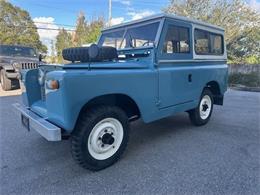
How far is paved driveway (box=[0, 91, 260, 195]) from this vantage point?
2.54 metres

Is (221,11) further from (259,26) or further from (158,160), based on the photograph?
(158,160)

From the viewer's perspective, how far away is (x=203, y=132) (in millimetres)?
4359

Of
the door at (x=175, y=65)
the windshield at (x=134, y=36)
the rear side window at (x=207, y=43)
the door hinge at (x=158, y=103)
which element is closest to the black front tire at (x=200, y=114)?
the door at (x=175, y=65)

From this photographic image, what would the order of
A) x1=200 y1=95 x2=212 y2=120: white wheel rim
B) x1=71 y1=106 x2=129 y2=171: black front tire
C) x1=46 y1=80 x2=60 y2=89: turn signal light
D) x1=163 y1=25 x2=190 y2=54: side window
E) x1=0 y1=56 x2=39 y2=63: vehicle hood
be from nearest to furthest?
x1=46 y1=80 x2=60 y2=89: turn signal light → x1=71 y1=106 x2=129 y2=171: black front tire → x1=163 y1=25 x2=190 y2=54: side window → x1=200 y1=95 x2=212 y2=120: white wheel rim → x1=0 y1=56 x2=39 y2=63: vehicle hood

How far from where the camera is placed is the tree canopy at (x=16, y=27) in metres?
32.5

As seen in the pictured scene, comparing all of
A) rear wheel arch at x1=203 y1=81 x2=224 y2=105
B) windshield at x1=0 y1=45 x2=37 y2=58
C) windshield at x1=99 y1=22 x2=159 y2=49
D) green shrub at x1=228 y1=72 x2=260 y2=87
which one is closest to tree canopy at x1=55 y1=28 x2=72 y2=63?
windshield at x1=0 y1=45 x2=37 y2=58

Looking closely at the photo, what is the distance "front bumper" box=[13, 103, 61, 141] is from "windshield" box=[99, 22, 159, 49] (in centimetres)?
191

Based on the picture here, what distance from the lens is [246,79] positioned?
12.6 metres

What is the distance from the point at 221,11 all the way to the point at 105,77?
1641 cm

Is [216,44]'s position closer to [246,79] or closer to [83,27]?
[246,79]

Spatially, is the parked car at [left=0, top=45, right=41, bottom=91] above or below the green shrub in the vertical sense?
above

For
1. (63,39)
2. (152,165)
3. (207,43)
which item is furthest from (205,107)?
(63,39)

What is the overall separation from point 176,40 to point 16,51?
9.22 metres

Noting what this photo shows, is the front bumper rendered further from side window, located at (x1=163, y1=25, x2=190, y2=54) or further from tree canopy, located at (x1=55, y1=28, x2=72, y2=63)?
tree canopy, located at (x1=55, y1=28, x2=72, y2=63)
